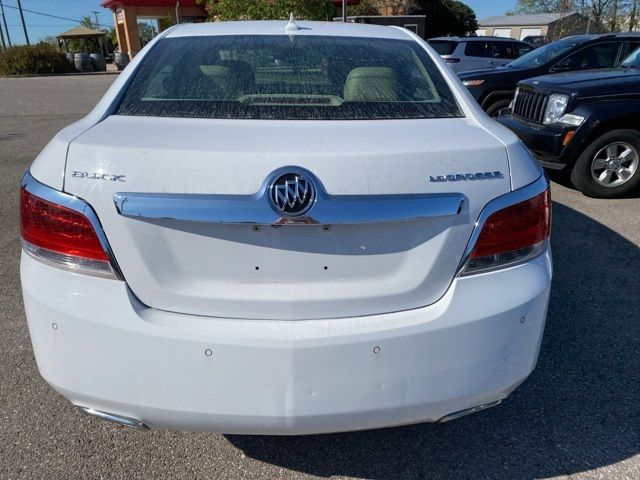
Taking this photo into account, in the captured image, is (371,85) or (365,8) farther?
(365,8)

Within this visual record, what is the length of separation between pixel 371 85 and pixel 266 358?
1352mm

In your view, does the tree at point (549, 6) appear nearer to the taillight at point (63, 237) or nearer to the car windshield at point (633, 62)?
the car windshield at point (633, 62)

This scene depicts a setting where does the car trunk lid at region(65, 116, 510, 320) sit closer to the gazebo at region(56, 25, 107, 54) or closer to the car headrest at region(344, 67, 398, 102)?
the car headrest at region(344, 67, 398, 102)

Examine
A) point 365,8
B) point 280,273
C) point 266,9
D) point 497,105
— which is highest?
point 365,8

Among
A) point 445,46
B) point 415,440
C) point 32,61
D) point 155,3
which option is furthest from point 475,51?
point 32,61

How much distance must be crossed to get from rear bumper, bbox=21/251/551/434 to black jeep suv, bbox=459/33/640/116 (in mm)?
7686

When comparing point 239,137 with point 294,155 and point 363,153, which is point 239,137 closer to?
point 294,155

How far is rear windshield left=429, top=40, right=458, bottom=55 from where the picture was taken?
13852 millimetres

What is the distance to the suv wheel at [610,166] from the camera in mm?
5539

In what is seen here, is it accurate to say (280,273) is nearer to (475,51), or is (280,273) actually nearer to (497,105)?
(497,105)

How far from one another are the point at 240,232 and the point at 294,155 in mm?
285

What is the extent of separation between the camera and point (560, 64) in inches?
337

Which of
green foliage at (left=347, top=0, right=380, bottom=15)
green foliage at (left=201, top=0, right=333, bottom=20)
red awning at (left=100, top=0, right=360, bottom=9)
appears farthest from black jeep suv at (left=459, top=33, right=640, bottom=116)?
green foliage at (left=347, top=0, right=380, bottom=15)

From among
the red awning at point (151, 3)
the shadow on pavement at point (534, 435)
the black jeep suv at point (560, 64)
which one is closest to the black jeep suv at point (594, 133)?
the black jeep suv at point (560, 64)
